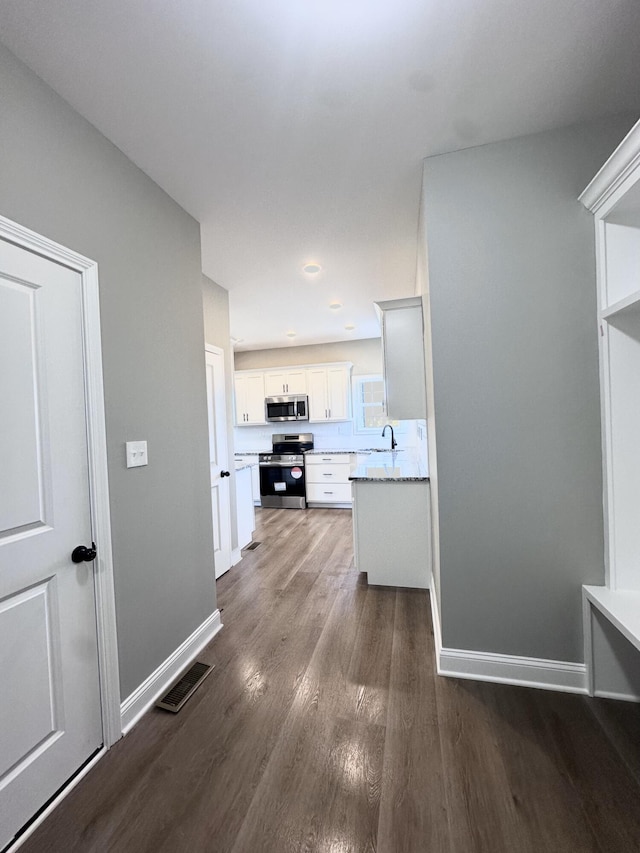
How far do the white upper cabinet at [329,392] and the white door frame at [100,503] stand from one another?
458 cm

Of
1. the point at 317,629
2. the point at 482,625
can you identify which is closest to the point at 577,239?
the point at 482,625

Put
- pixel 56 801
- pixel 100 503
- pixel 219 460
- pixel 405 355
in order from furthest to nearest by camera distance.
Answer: pixel 219 460, pixel 405 355, pixel 100 503, pixel 56 801

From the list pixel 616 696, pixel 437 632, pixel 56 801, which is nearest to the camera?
pixel 56 801

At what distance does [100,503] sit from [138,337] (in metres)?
0.81

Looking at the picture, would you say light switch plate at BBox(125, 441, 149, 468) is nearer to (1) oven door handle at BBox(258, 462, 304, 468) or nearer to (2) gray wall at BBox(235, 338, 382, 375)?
(1) oven door handle at BBox(258, 462, 304, 468)

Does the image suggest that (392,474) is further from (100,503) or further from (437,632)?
(100,503)

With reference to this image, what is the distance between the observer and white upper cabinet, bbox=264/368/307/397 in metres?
6.12

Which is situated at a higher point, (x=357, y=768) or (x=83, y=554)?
(x=83, y=554)

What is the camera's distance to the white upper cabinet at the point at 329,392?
597 centimetres

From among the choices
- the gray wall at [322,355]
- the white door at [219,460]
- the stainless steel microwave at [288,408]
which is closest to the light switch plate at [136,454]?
the white door at [219,460]

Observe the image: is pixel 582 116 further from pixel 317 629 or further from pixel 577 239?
pixel 317 629

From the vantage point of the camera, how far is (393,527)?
9.39 feet

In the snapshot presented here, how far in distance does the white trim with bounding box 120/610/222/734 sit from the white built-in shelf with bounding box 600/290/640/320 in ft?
8.76

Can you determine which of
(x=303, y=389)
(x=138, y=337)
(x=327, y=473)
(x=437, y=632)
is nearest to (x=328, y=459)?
(x=327, y=473)
